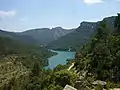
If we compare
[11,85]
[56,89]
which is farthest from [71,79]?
[11,85]

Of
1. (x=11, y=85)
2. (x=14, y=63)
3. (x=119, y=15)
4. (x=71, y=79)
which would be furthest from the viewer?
(x=14, y=63)

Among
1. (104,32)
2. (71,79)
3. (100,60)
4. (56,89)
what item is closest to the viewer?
(56,89)

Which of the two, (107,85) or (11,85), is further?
(11,85)

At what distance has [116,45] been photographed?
39.0 m

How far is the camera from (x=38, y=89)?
124 ft

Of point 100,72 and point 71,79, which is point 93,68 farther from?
point 71,79

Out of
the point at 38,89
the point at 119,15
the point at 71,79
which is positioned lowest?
the point at 38,89

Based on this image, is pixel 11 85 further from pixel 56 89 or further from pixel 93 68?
pixel 56 89

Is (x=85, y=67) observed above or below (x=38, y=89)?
above

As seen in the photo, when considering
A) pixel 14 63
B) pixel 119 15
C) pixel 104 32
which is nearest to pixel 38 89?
pixel 104 32

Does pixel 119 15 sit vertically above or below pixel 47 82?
above

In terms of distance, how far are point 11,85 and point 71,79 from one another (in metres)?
33.2

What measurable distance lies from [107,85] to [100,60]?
241 inches

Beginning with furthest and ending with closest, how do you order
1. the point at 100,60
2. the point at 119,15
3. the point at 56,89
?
the point at 119,15
the point at 100,60
the point at 56,89
